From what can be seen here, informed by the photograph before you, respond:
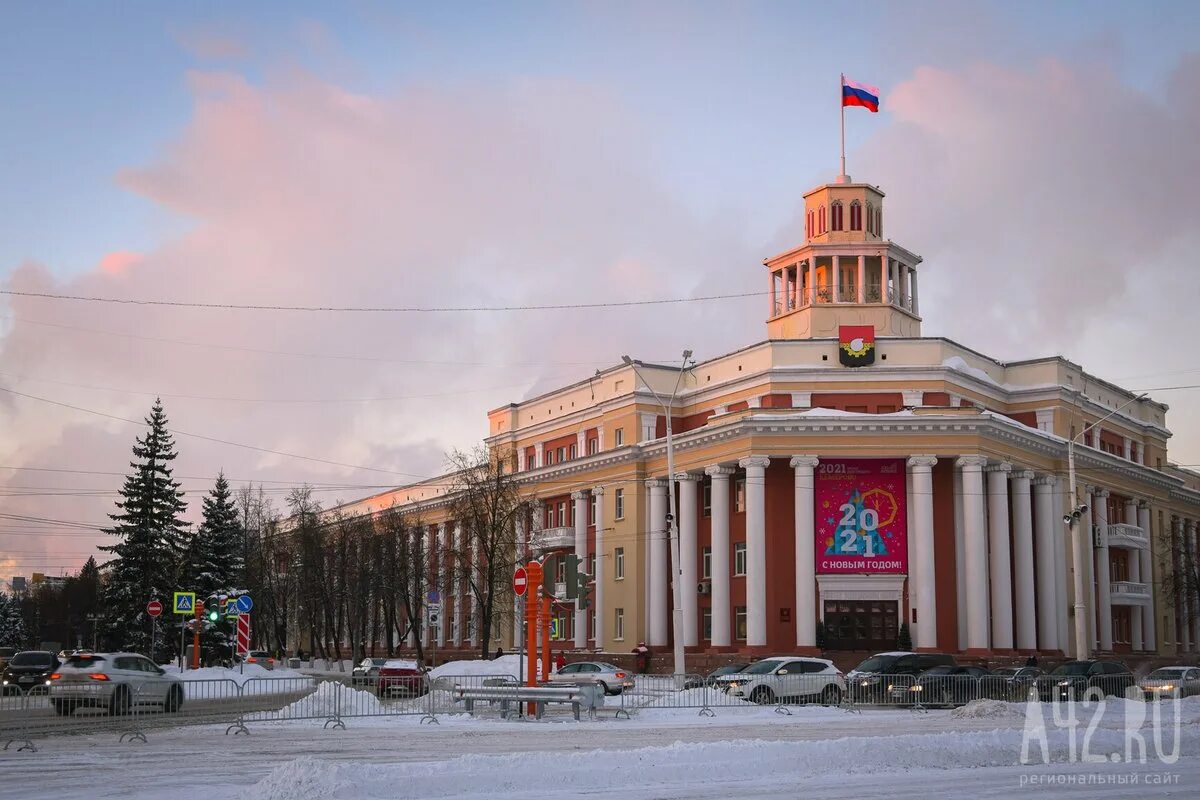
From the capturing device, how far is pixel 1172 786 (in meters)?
16.4

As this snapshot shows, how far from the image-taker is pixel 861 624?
58625 millimetres

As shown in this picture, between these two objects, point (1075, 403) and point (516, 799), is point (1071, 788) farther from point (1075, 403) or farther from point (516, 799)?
point (1075, 403)

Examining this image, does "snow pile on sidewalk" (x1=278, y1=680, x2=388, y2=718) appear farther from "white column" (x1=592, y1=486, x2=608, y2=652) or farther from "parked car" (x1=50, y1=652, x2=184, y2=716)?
"white column" (x1=592, y1=486, x2=608, y2=652)

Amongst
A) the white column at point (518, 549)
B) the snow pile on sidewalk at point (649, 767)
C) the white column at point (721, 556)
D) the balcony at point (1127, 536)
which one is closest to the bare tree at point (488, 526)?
the white column at point (518, 549)

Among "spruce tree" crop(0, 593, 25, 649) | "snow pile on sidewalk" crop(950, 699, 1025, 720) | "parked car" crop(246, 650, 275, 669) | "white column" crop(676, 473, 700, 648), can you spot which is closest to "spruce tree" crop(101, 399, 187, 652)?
"parked car" crop(246, 650, 275, 669)

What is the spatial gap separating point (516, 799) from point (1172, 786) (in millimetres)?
8495

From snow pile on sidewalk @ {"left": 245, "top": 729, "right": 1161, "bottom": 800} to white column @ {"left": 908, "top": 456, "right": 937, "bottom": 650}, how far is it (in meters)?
36.6

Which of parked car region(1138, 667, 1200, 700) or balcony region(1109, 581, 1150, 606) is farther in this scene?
balcony region(1109, 581, 1150, 606)

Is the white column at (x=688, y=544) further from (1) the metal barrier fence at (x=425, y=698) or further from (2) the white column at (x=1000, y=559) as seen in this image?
(1) the metal barrier fence at (x=425, y=698)

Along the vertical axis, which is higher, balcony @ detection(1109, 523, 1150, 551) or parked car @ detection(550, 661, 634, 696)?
balcony @ detection(1109, 523, 1150, 551)

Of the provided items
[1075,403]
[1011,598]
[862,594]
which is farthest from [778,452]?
[1075,403]

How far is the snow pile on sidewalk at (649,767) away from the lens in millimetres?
14789

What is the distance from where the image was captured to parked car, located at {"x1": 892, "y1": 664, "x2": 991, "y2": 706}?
117 feet

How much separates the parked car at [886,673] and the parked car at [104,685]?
18.7 m
